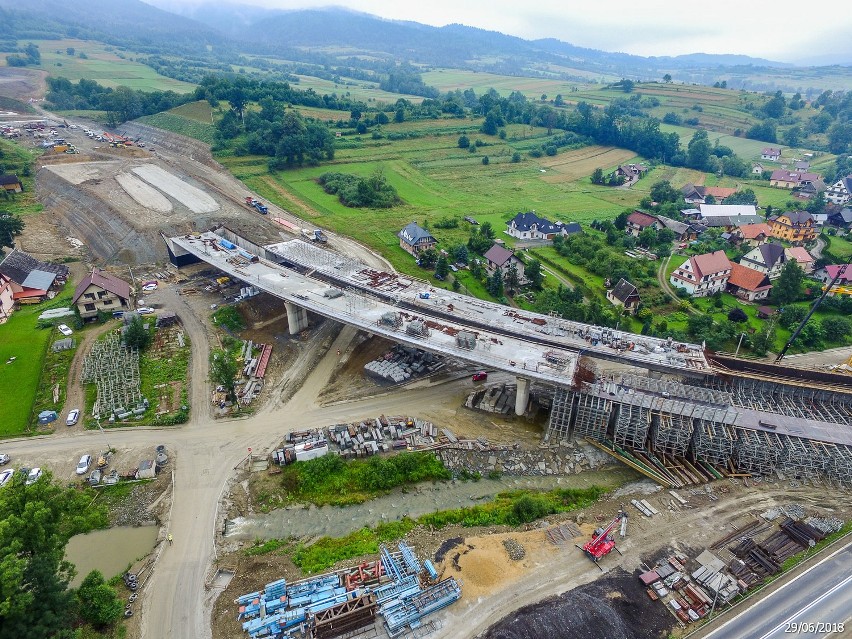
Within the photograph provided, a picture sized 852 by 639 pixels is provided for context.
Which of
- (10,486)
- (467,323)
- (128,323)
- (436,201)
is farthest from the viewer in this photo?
(436,201)

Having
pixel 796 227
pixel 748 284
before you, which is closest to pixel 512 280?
pixel 748 284

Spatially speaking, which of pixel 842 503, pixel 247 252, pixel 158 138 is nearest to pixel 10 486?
pixel 247 252

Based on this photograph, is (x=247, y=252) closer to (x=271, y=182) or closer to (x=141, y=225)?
(x=141, y=225)

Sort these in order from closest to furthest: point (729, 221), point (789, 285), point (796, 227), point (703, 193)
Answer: point (789, 285), point (796, 227), point (729, 221), point (703, 193)

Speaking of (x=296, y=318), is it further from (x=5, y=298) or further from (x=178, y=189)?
(x=178, y=189)

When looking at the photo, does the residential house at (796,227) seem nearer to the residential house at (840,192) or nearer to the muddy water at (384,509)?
the residential house at (840,192)

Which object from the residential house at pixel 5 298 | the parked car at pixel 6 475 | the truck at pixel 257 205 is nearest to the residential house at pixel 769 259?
the truck at pixel 257 205
